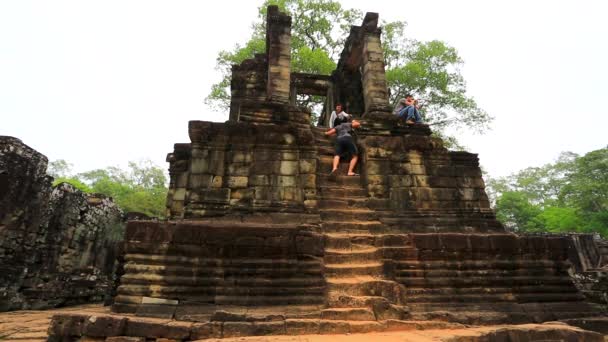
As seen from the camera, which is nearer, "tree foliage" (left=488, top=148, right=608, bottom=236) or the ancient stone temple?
the ancient stone temple

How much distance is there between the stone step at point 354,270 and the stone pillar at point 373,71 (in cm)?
369

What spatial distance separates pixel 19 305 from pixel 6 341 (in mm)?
3126

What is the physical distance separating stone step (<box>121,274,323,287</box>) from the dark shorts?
2973 mm

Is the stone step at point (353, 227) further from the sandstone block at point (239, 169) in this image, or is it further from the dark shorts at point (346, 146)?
the dark shorts at point (346, 146)

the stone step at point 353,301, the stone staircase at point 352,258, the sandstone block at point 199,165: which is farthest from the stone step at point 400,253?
the sandstone block at point 199,165

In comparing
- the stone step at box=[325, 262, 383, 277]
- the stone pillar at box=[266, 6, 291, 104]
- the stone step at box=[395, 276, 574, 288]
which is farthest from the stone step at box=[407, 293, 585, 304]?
the stone pillar at box=[266, 6, 291, 104]

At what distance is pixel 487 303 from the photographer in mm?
4418

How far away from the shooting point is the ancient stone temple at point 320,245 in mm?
3883

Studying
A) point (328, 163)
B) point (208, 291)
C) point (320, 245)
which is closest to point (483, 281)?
point (320, 245)

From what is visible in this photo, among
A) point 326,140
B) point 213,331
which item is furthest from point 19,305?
point 326,140

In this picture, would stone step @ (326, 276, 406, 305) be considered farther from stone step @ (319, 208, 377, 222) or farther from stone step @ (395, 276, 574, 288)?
stone step @ (319, 208, 377, 222)

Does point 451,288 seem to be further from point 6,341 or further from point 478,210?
point 6,341

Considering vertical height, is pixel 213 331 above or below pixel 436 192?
below

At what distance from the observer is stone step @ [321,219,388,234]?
5.25 m
